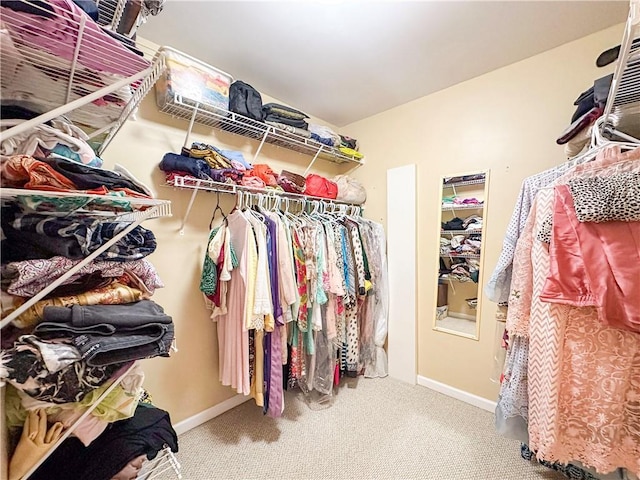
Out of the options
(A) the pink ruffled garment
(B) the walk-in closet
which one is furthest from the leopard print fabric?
(A) the pink ruffled garment

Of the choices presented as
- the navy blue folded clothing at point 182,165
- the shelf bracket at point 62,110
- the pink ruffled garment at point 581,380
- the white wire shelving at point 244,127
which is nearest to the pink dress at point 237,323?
the navy blue folded clothing at point 182,165

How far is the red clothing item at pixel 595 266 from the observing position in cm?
83

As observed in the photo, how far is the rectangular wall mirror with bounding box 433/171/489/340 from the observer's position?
6.36 feet

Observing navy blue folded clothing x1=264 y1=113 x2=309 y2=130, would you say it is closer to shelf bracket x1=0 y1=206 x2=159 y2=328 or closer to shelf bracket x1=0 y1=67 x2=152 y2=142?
shelf bracket x1=0 y1=67 x2=152 y2=142

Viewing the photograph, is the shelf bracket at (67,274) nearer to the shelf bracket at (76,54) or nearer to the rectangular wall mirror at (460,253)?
the shelf bracket at (76,54)

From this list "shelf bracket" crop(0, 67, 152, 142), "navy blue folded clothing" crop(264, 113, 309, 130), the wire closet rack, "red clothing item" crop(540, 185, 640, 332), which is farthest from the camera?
"navy blue folded clothing" crop(264, 113, 309, 130)

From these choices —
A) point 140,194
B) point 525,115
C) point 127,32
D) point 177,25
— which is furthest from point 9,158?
point 525,115

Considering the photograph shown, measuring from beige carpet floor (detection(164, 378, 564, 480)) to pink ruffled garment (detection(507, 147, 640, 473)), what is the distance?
25.0 inches

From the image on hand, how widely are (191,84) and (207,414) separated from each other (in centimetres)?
209

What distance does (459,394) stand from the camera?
79.4 inches

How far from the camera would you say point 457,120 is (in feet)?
6.54

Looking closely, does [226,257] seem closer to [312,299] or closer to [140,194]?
[312,299]

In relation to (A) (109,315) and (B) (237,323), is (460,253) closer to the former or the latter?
(B) (237,323)

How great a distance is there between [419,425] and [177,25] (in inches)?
110
